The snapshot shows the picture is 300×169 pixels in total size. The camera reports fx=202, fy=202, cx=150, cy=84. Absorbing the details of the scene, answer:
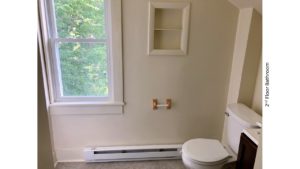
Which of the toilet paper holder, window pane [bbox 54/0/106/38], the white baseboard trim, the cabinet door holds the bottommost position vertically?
the white baseboard trim

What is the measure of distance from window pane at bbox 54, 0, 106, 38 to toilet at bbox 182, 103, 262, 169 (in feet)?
4.52

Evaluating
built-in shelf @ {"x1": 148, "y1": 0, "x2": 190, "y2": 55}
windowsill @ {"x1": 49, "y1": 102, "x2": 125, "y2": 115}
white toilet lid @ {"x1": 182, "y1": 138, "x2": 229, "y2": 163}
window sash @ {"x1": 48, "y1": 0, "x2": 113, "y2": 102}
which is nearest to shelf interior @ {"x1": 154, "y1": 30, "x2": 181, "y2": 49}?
built-in shelf @ {"x1": 148, "y1": 0, "x2": 190, "y2": 55}

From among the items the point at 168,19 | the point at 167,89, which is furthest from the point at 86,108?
the point at 168,19

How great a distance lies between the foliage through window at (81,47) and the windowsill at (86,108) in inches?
4.8

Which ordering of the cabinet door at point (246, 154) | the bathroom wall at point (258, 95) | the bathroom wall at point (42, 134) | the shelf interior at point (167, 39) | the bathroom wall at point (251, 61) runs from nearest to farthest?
1. the bathroom wall at point (42, 134)
2. the cabinet door at point (246, 154)
3. the bathroom wall at point (251, 61)
4. the bathroom wall at point (258, 95)
5. the shelf interior at point (167, 39)

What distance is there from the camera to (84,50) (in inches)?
80.7

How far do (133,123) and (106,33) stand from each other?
3.24ft

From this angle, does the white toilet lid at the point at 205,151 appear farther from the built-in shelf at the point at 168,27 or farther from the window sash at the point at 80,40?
the window sash at the point at 80,40

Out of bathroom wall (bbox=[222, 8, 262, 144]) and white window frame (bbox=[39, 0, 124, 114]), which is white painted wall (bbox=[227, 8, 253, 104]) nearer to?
bathroom wall (bbox=[222, 8, 262, 144])

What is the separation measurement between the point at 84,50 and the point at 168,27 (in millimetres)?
875

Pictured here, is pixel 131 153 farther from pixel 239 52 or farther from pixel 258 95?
pixel 239 52

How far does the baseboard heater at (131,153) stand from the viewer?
2176 millimetres

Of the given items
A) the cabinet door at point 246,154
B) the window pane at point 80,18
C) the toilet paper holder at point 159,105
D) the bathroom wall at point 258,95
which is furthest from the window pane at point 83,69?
the bathroom wall at point 258,95

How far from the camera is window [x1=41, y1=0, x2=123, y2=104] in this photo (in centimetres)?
193
